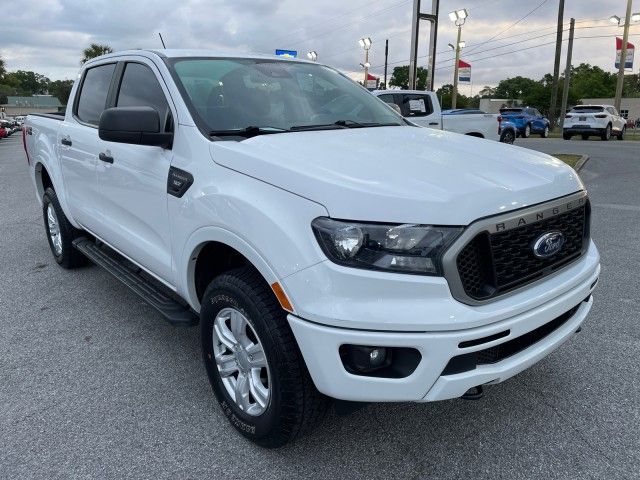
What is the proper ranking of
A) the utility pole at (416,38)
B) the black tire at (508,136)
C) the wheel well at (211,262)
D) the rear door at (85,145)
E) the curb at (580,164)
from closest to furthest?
the wheel well at (211,262) → the rear door at (85,145) → the curb at (580,164) → the utility pole at (416,38) → the black tire at (508,136)

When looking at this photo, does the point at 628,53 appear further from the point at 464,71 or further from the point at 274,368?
the point at 274,368

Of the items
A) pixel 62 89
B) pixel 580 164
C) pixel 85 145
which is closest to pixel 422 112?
pixel 580 164

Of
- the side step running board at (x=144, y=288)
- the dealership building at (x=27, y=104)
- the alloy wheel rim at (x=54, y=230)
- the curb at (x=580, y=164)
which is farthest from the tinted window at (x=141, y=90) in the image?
the dealership building at (x=27, y=104)

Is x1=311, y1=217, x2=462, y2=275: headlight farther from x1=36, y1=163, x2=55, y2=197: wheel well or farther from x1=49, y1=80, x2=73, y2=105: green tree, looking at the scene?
x1=49, y1=80, x2=73, y2=105: green tree

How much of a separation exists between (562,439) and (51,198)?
473 centimetres

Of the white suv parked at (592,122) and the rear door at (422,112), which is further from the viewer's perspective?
the white suv parked at (592,122)

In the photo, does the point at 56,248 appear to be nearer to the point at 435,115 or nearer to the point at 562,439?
the point at 562,439

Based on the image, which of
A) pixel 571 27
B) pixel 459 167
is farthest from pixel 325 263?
pixel 571 27

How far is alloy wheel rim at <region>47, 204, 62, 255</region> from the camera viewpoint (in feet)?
17.3

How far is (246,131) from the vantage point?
294 centimetres

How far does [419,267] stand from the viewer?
2.06m

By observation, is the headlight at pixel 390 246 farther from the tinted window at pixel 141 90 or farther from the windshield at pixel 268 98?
the tinted window at pixel 141 90

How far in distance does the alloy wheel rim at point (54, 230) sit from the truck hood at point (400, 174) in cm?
327

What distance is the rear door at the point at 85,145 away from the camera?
4.06 metres
